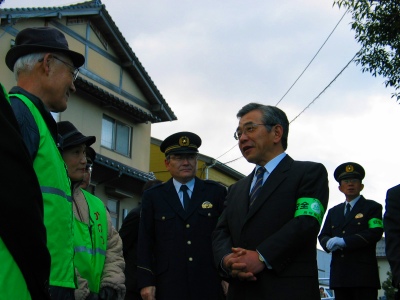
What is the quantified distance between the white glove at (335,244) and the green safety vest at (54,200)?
19.5ft

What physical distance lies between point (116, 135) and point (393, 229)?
2087cm

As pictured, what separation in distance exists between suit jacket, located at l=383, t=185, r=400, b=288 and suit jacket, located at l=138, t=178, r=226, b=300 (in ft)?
5.55

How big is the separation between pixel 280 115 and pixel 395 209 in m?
2.07

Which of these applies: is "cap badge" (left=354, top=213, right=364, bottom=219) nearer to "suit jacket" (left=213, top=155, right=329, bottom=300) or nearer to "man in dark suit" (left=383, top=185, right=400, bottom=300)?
"man in dark suit" (left=383, top=185, right=400, bottom=300)

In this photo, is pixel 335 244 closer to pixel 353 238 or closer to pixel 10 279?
pixel 353 238

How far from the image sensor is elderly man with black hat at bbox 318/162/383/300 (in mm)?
8656

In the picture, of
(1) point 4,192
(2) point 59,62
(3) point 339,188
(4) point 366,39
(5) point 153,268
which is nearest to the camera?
(1) point 4,192

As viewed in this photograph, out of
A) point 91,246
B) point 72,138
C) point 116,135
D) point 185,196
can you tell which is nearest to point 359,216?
point 185,196

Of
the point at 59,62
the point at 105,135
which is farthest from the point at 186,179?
the point at 105,135

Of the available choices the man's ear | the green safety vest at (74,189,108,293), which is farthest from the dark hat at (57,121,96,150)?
the man's ear

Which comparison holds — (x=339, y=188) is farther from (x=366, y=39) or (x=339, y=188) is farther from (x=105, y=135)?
(x=105, y=135)

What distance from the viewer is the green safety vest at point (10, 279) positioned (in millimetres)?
2191

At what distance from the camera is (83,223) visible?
5250 mm

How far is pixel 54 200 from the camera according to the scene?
127 inches
